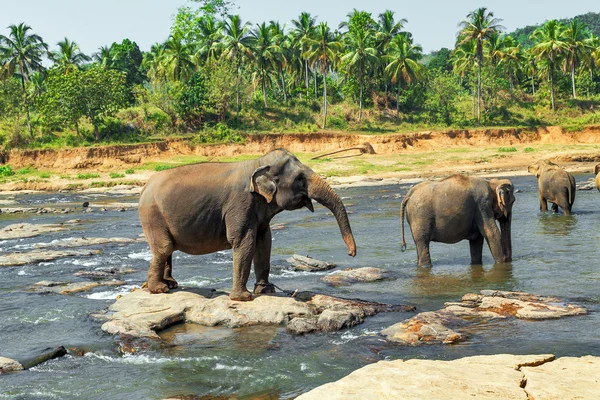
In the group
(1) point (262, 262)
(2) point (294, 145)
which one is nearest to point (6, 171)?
(2) point (294, 145)

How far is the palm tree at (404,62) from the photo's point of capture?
63.7 m

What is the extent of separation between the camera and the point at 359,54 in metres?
62.7

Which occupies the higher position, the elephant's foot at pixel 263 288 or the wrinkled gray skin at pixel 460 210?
the wrinkled gray skin at pixel 460 210

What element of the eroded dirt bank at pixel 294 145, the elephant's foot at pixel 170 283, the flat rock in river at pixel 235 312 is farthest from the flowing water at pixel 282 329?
the eroded dirt bank at pixel 294 145

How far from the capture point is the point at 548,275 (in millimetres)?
14195

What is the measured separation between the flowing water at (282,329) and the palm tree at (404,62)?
43019 mm

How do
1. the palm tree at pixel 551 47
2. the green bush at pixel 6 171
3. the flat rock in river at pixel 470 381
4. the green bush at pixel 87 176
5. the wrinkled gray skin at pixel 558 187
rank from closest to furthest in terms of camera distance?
the flat rock in river at pixel 470 381
the wrinkled gray skin at pixel 558 187
the green bush at pixel 87 176
the green bush at pixel 6 171
the palm tree at pixel 551 47

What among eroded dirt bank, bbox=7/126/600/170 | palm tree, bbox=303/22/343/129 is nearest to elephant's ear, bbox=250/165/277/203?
eroded dirt bank, bbox=7/126/600/170

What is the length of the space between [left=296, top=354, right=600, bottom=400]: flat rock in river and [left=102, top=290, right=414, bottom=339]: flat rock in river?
358 cm

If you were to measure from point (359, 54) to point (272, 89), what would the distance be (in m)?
16.6

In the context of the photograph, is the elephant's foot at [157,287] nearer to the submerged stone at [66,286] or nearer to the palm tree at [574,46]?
the submerged stone at [66,286]

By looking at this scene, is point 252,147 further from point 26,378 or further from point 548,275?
point 26,378

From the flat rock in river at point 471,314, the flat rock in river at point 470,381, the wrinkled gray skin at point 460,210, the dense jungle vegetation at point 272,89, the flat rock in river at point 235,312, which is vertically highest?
the dense jungle vegetation at point 272,89

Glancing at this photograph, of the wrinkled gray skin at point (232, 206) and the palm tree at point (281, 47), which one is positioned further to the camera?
the palm tree at point (281, 47)
